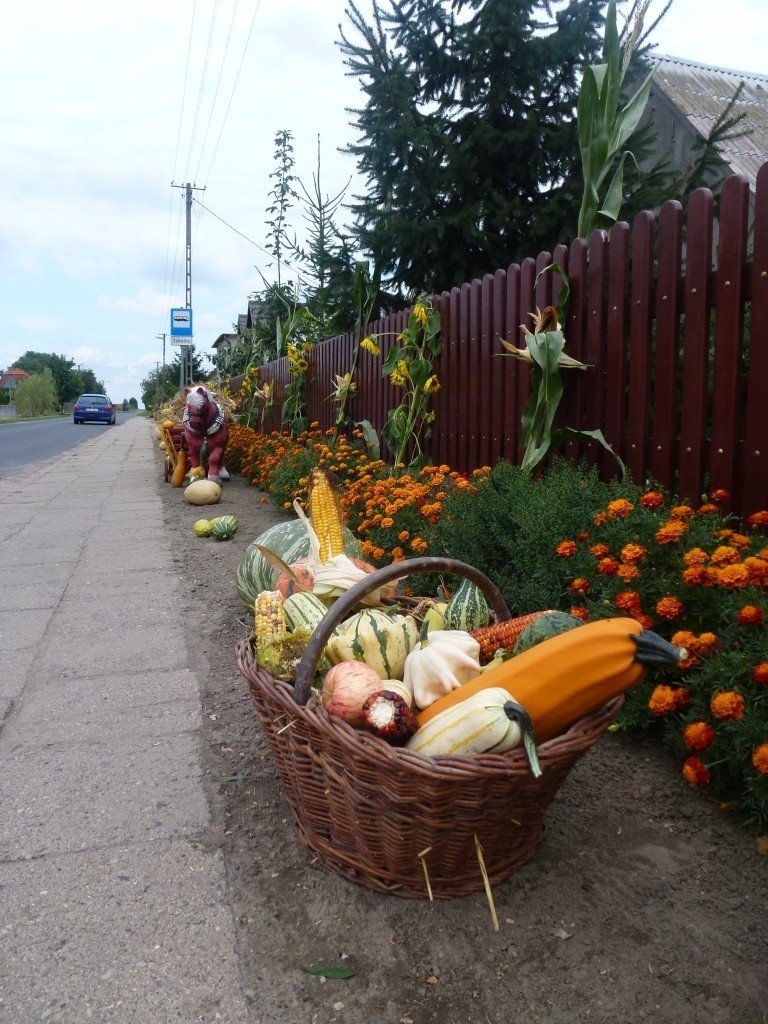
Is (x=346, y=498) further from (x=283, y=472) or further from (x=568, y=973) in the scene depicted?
(x=568, y=973)

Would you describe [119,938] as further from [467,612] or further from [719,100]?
[719,100]

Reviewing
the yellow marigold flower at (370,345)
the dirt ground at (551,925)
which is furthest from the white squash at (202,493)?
the dirt ground at (551,925)

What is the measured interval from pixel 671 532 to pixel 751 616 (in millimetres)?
466

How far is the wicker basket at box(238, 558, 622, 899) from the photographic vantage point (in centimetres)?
145

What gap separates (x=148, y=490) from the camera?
9742mm

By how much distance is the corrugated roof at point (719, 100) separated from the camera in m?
11.0

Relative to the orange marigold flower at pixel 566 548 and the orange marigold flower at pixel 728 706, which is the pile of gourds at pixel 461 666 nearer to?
the orange marigold flower at pixel 728 706

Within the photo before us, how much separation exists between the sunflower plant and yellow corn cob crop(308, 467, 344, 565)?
2.72 feet

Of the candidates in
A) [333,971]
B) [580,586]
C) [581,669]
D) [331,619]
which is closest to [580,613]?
[580,586]

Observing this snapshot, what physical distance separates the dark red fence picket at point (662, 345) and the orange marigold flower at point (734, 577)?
1.00 m

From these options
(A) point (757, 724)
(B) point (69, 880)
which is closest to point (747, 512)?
(A) point (757, 724)

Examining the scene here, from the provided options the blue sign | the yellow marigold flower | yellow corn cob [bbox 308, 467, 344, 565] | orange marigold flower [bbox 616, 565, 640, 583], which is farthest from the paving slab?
the blue sign

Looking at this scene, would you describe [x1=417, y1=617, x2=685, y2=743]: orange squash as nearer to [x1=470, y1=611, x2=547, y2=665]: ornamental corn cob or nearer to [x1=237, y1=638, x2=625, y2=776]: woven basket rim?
[x1=237, y1=638, x2=625, y2=776]: woven basket rim

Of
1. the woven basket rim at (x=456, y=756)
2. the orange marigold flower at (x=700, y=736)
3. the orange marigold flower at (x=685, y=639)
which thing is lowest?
the orange marigold flower at (x=700, y=736)
